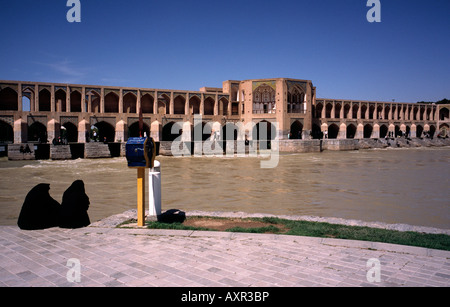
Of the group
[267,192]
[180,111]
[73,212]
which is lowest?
[267,192]

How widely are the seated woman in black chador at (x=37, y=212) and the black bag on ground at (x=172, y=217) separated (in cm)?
161

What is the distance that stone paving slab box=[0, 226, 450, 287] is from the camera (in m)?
3.13

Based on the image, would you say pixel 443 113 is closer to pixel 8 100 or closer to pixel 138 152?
pixel 8 100

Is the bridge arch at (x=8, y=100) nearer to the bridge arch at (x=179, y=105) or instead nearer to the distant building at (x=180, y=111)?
the distant building at (x=180, y=111)

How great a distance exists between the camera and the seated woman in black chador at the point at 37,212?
4.98 m

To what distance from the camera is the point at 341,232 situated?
15.9 ft

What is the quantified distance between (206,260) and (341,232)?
2175 mm

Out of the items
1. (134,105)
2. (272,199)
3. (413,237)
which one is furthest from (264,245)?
(134,105)

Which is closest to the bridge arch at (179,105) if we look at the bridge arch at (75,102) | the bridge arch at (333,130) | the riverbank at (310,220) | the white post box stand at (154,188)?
the bridge arch at (75,102)

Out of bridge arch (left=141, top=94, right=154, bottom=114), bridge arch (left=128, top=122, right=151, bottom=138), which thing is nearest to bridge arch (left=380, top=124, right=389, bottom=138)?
bridge arch (left=141, top=94, right=154, bottom=114)

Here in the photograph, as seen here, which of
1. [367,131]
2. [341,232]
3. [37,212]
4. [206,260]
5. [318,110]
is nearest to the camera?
[206,260]

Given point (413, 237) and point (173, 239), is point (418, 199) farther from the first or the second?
point (173, 239)

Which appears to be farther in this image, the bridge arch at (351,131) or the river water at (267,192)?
the bridge arch at (351,131)

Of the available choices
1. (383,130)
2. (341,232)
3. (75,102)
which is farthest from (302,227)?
(383,130)
